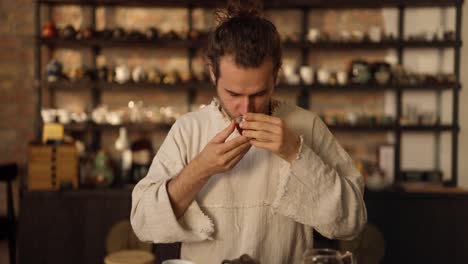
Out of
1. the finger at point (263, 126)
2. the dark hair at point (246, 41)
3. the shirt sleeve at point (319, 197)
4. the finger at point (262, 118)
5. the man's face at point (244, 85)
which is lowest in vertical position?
the shirt sleeve at point (319, 197)

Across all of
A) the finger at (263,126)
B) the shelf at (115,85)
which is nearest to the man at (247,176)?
the finger at (263,126)

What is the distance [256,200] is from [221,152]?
289 millimetres

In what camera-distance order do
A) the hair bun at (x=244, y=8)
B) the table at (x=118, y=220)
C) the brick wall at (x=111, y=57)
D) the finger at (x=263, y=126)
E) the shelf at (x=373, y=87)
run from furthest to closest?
the brick wall at (x=111, y=57) < the shelf at (x=373, y=87) < the table at (x=118, y=220) < the hair bun at (x=244, y=8) < the finger at (x=263, y=126)

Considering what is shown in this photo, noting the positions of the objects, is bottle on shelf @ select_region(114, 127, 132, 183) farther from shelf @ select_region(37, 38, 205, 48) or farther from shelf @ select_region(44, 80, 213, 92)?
shelf @ select_region(37, 38, 205, 48)

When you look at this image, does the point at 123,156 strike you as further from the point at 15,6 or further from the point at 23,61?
the point at 15,6

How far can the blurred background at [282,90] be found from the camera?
14.0 ft

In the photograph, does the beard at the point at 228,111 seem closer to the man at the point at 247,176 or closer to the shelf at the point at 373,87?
the man at the point at 247,176

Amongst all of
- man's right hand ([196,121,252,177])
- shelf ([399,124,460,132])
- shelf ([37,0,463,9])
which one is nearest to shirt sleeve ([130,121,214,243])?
man's right hand ([196,121,252,177])

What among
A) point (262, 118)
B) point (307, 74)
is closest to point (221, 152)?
point (262, 118)

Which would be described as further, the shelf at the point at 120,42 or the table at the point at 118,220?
the shelf at the point at 120,42

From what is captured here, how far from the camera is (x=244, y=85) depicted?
158 cm

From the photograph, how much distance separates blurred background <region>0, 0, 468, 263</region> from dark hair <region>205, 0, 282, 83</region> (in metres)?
2.82

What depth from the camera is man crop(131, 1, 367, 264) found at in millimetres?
1570

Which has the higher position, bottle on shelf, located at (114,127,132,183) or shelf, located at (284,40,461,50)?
shelf, located at (284,40,461,50)
